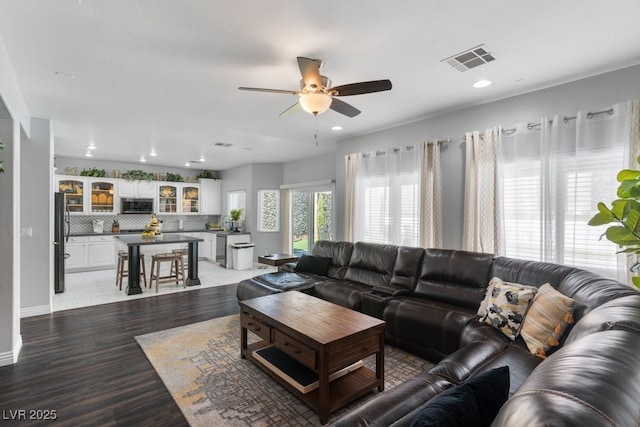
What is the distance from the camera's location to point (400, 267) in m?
3.87

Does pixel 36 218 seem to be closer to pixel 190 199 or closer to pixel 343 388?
pixel 343 388

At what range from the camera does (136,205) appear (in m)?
8.11

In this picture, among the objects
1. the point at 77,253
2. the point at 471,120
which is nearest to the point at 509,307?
the point at 471,120

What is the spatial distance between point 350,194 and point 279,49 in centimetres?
305

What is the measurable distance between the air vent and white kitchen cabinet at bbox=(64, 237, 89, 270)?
321 inches

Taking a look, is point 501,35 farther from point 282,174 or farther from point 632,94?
point 282,174

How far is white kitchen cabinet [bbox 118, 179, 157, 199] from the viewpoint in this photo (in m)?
7.96

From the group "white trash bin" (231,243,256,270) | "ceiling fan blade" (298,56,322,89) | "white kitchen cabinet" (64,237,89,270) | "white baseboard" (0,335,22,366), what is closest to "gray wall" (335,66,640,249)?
"ceiling fan blade" (298,56,322,89)

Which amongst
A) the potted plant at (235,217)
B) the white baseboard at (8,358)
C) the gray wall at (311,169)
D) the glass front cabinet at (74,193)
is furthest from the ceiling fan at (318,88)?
the glass front cabinet at (74,193)

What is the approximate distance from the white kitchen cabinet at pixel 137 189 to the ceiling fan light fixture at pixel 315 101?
23.5ft

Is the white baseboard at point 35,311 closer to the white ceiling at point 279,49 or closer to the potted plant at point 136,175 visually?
the white ceiling at point 279,49

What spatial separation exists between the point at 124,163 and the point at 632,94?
955 centimetres

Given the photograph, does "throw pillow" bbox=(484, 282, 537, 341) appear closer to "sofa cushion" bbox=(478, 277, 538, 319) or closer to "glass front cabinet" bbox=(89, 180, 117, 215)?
"sofa cushion" bbox=(478, 277, 538, 319)

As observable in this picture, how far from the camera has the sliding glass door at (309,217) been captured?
698 centimetres
